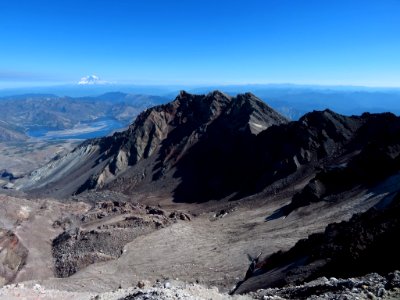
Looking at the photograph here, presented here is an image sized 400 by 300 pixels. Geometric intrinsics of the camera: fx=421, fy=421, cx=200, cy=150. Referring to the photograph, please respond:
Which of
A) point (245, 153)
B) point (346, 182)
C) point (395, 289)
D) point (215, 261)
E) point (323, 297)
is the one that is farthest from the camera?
point (245, 153)

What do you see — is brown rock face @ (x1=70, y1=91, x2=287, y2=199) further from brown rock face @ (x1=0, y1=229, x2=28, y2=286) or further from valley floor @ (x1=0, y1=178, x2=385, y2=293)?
brown rock face @ (x1=0, y1=229, x2=28, y2=286)

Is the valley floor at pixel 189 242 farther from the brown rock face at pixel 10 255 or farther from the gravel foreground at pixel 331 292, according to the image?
the gravel foreground at pixel 331 292

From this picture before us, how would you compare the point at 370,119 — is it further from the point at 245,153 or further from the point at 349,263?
the point at 349,263

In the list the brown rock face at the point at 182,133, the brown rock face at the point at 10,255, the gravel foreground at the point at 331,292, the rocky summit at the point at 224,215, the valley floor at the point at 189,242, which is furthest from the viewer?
the brown rock face at the point at 182,133

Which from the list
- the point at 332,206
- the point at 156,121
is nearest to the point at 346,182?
the point at 332,206

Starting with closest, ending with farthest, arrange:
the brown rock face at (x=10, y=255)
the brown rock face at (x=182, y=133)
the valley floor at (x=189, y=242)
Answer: the valley floor at (x=189, y=242)
the brown rock face at (x=10, y=255)
the brown rock face at (x=182, y=133)

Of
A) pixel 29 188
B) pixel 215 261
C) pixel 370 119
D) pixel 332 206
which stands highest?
pixel 370 119

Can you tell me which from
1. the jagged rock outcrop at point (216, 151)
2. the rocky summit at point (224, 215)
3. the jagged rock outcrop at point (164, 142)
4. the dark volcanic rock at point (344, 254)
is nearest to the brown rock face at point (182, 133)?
the jagged rock outcrop at point (164, 142)

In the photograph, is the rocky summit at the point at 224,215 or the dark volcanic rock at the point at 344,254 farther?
the rocky summit at the point at 224,215

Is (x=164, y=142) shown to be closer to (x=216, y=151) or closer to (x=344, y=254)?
(x=216, y=151)

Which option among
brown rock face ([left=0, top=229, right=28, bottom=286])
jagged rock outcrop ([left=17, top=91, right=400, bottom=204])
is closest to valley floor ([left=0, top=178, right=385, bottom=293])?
brown rock face ([left=0, top=229, right=28, bottom=286])
